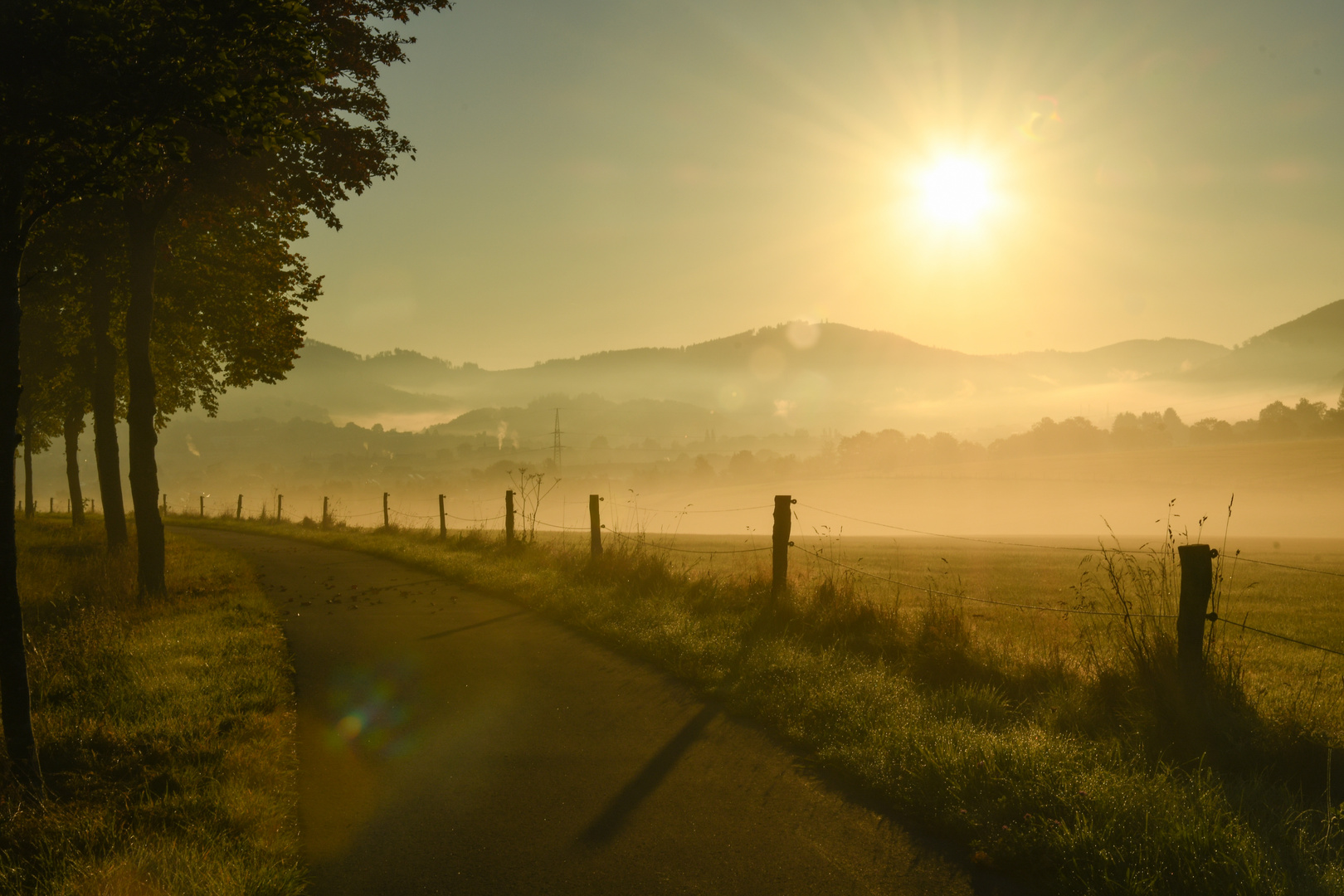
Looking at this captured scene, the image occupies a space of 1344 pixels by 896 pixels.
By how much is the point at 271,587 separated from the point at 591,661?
30.4ft

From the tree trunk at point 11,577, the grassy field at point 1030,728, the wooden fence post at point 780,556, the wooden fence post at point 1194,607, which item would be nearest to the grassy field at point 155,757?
the tree trunk at point 11,577

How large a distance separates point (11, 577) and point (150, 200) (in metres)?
10.7

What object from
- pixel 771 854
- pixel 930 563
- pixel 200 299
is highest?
pixel 200 299

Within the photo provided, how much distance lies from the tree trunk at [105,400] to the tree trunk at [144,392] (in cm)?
393

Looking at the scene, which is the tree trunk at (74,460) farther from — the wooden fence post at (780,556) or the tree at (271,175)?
the wooden fence post at (780,556)

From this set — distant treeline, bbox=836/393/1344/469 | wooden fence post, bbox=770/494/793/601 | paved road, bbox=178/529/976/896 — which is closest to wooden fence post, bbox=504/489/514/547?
wooden fence post, bbox=770/494/793/601

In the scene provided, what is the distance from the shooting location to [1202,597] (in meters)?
6.79

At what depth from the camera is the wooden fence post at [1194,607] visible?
6750 mm

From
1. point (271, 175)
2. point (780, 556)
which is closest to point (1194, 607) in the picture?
point (780, 556)

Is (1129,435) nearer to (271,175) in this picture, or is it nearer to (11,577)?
(271,175)

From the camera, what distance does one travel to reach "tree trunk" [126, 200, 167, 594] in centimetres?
1280

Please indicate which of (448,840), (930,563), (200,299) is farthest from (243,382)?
(930,563)

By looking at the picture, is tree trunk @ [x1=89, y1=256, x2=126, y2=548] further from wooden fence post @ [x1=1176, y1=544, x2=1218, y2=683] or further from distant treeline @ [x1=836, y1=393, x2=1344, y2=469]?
distant treeline @ [x1=836, y1=393, x2=1344, y2=469]

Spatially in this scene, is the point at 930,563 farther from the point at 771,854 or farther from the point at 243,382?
the point at 771,854
